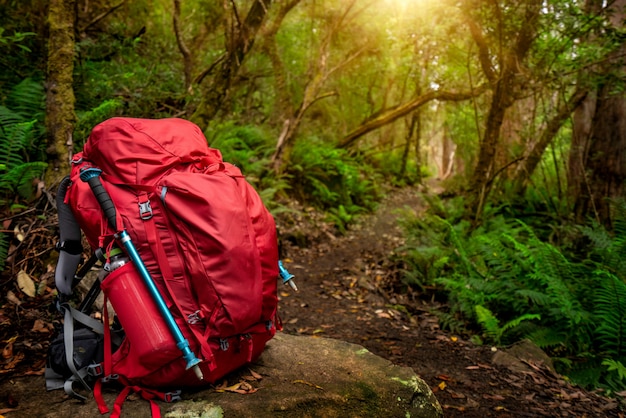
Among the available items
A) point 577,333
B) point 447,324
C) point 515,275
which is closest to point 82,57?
point 447,324

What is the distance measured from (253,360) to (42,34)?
526 cm

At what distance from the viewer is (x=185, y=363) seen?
6.98 feet

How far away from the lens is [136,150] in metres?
2.31

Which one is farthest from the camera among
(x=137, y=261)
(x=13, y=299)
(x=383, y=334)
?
(x=383, y=334)

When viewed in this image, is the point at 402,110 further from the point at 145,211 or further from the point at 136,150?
the point at 145,211

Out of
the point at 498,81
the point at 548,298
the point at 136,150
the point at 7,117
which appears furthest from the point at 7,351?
the point at 498,81

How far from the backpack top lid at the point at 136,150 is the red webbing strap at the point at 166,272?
274mm

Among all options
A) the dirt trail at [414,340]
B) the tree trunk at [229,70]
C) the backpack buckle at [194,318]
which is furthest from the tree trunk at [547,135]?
the backpack buckle at [194,318]

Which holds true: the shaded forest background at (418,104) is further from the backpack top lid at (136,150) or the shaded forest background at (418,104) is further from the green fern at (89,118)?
the backpack top lid at (136,150)

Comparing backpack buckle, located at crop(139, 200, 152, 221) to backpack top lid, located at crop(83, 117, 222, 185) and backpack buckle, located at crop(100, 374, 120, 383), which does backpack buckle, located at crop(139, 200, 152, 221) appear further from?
backpack buckle, located at crop(100, 374, 120, 383)

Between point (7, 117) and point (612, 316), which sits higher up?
point (7, 117)

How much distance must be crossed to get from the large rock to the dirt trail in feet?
2.86

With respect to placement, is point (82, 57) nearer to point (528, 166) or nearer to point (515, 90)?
point (515, 90)

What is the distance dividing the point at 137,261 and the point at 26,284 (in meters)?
2.10
